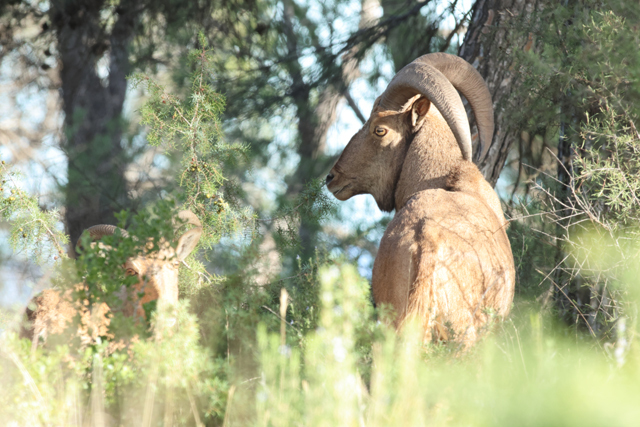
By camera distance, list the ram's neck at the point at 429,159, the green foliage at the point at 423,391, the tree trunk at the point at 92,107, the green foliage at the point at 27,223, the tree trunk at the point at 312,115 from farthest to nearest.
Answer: the tree trunk at the point at 312,115 < the tree trunk at the point at 92,107 < the green foliage at the point at 27,223 < the ram's neck at the point at 429,159 < the green foliage at the point at 423,391

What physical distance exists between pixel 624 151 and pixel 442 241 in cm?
209

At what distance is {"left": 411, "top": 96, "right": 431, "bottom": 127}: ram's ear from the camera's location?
4672 millimetres

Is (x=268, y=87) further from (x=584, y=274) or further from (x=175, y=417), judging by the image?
(x=175, y=417)

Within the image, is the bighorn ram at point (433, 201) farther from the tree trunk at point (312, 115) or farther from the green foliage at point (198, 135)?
the tree trunk at point (312, 115)

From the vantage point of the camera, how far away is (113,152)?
887 centimetres

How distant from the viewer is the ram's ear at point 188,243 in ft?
15.5

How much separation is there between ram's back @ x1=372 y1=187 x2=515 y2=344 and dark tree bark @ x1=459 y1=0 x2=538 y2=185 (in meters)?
2.47

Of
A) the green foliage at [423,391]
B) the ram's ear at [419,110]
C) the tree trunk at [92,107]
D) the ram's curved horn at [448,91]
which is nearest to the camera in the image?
the green foliage at [423,391]

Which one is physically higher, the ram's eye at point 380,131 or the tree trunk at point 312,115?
the tree trunk at point 312,115

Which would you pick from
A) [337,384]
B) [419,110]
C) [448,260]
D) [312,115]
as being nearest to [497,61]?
[419,110]

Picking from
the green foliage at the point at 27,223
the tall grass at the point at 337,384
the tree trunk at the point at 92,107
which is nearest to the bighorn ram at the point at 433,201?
the tall grass at the point at 337,384

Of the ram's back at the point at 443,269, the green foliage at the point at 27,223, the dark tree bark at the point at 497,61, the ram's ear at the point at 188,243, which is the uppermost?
the dark tree bark at the point at 497,61

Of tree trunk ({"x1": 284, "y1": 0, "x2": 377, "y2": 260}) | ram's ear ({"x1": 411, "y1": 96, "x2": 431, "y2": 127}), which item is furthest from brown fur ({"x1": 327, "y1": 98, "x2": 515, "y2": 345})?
tree trunk ({"x1": 284, "y1": 0, "x2": 377, "y2": 260})

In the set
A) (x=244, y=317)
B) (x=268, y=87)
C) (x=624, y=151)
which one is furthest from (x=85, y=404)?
(x=268, y=87)
